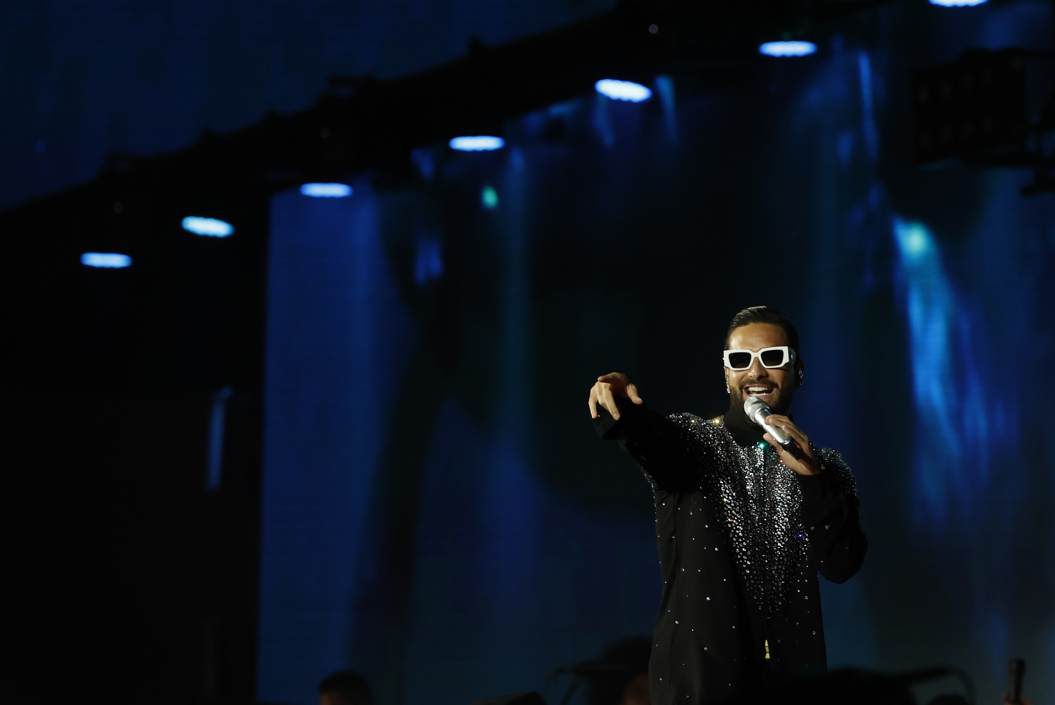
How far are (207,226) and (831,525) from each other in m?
3.63

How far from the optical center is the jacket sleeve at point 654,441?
181 cm

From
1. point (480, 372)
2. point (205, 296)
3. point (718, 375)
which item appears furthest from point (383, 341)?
point (718, 375)

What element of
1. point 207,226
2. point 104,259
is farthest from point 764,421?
point 104,259

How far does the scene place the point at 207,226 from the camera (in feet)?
15.8

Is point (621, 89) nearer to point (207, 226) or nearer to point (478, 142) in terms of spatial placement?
point (478, 142)

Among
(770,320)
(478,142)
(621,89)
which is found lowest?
(770,320)

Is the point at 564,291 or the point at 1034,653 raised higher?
the point at 564,291

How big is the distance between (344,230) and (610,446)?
1501mm

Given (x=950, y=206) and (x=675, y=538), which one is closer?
(x=675, y=538)

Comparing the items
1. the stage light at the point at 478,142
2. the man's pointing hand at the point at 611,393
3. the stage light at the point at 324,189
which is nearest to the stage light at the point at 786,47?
the stage light at the point at 478,142

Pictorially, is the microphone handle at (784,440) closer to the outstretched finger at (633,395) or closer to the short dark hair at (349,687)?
the outstretched finger at (633,395)

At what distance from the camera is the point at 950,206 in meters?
4.37

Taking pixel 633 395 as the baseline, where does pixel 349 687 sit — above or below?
below

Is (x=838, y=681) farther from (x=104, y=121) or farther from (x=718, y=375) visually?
(x=104, y=121)
